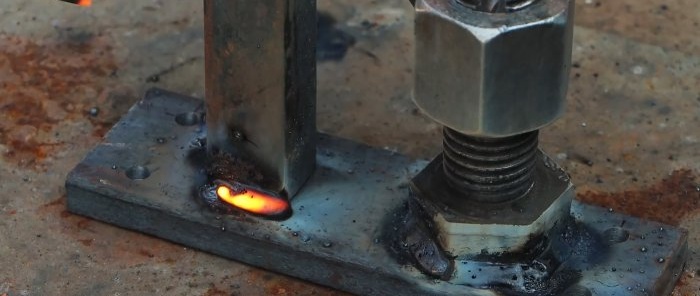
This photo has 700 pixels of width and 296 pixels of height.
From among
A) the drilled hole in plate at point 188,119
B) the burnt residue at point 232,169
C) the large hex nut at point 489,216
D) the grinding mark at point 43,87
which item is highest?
the large hex nut at point 489,216

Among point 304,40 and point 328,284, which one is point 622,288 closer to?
point 328,284

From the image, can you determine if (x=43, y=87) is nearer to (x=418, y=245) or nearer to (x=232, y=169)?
(x=232, y=169)

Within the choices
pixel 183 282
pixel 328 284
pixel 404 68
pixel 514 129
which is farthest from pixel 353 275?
pixel 404 68

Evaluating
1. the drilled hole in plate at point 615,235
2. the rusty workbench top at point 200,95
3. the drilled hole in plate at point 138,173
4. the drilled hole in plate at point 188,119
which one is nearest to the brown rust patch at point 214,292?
the rusty workbench top at point 200,95

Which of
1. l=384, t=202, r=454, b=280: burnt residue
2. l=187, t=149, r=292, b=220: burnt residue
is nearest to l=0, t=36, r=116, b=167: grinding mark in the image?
l=187, t=149, r=292, b=220: burnt residue

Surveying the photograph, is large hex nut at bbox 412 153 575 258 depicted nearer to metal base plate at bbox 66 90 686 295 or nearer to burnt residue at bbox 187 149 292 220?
metal base plate at bbox 66 90 686 295

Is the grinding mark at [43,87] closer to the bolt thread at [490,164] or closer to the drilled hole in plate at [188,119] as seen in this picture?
the drilled hole in plate at [188,119]

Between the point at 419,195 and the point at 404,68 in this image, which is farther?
the point at 404,68
